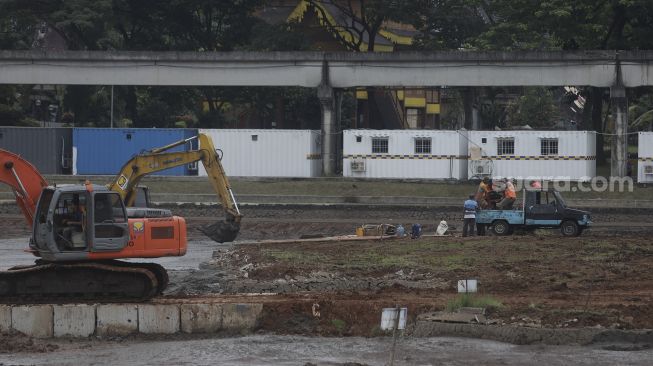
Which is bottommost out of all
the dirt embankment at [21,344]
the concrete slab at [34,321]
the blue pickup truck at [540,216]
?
the dirt embankment at [21,344]

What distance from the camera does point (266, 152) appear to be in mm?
52531

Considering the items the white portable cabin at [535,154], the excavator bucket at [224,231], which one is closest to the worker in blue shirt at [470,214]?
the excavator bucket at [224,231]

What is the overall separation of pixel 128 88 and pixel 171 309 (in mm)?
48153

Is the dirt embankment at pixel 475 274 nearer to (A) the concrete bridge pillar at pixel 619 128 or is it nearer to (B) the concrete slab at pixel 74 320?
(B) the concrete slab at pixel 74 320

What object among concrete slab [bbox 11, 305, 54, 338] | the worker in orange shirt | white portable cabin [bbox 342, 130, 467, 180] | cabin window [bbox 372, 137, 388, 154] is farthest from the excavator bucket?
cabin window [bbox 372, 137, 388, 154]

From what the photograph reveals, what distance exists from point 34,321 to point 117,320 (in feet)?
5.09

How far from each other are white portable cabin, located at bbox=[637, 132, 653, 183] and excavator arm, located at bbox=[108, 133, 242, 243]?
25.6 metres

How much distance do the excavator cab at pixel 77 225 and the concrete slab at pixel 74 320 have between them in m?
1.04

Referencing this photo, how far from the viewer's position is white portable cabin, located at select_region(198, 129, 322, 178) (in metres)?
52.6

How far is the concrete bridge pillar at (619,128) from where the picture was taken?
50812 mm

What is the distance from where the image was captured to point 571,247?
31.8 metres

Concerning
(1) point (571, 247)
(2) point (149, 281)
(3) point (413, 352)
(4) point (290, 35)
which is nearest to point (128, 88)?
(4) point (290, 35)

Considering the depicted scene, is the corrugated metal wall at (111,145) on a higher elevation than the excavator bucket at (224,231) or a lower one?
higher

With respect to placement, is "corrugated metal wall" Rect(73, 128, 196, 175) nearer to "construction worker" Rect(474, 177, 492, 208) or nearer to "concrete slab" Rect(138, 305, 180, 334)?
"construction worker" Rect(474, 177, 492, 208)
